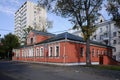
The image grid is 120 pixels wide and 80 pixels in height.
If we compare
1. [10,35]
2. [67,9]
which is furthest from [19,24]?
[67,9]

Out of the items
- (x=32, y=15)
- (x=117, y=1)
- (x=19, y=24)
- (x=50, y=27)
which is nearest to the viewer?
(x=117, y=1)

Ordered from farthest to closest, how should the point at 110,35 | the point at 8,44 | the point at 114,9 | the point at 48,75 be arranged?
the point at 8,44, the point at 110,35, the point at 114,9, the point at 48,75

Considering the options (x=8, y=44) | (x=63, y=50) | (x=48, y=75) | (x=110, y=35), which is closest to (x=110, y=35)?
(x=110, y=35)

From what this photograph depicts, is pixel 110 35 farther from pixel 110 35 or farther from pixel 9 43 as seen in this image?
pixel 9 43

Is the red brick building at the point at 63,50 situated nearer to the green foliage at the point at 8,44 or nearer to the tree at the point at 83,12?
the tree at the point at 83,12

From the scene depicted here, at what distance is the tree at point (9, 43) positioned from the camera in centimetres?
8506

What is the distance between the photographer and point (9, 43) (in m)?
86.3

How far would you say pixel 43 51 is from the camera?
45.2 meters

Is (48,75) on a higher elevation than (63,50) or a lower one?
lower

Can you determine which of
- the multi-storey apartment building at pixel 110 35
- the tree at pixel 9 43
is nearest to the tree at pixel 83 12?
the multi-storey apartment building at pixel 110 35

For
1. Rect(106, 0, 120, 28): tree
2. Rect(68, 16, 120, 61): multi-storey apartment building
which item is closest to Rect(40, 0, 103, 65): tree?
Rect(106, 0, 120, 28): tree

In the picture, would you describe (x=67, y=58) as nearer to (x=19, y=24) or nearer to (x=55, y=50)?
(x=55, y=50)

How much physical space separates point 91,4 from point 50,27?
42639 mm

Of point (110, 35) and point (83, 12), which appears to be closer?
point (83, 12)
